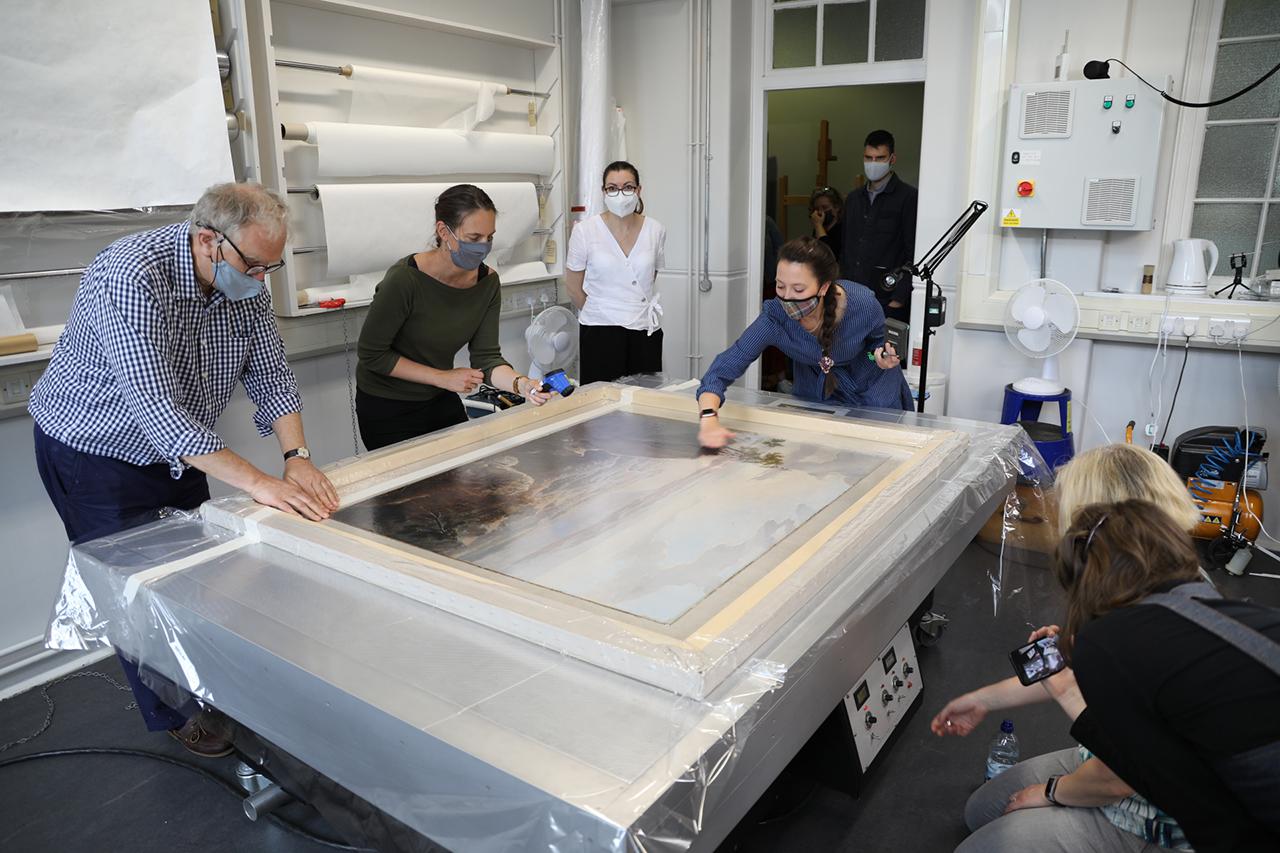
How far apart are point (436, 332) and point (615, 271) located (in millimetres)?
1246

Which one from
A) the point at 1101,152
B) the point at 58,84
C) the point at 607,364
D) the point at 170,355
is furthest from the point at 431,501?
the point at 1101,152

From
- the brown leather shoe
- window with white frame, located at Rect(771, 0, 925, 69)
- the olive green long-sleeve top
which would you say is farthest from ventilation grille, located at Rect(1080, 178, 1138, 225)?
the brown leather shoe

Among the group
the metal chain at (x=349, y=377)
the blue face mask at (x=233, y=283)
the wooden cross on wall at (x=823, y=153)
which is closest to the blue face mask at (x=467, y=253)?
the blue face mask at (x=233, y=283)

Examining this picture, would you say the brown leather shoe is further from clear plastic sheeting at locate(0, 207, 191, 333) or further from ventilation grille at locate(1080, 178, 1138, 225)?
ventilation grille at locate(1080, 178, 1138, 225)

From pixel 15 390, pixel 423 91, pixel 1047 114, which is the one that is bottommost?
pixel 15 390

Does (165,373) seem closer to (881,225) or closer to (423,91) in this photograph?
(423,91)

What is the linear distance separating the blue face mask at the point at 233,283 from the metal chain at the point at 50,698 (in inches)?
54.0

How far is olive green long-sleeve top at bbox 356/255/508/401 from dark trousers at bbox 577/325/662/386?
1042 millimetres

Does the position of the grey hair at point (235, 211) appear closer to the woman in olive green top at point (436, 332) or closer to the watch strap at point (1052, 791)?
the woman in olive green top at point (436, 332)

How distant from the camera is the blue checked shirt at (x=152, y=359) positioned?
5.45 ft

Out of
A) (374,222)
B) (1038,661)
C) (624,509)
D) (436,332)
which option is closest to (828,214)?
(374,222)

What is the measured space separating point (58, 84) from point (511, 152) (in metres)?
1.87

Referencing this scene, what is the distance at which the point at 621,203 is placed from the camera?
3.48 metres

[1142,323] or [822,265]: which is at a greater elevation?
[822,265]
